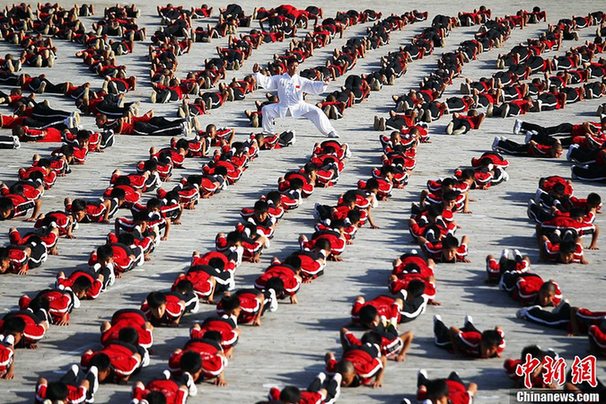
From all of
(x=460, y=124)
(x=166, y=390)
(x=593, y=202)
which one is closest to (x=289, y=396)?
(x=166, y=390)

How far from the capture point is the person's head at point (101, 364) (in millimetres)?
16266

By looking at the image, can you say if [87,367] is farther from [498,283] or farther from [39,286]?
[498,283]

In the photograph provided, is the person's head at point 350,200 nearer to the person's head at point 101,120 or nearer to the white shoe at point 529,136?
the white shoe at point 529,136

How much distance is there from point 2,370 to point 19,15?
34.1 metres

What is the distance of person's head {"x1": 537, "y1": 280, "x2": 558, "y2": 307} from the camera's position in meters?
19.0

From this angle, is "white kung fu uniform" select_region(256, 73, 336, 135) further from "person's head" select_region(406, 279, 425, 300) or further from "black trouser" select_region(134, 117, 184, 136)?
"person's head" select_region(406, 279, 425, 300)

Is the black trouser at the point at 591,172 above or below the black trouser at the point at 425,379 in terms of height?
below

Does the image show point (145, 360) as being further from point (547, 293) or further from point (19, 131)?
point (19, 131)

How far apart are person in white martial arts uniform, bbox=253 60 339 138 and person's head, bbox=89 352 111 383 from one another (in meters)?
15.5

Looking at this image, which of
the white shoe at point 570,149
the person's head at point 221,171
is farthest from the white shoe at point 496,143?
the person's head at point 221,171

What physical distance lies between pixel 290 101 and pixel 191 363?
52.2 ft

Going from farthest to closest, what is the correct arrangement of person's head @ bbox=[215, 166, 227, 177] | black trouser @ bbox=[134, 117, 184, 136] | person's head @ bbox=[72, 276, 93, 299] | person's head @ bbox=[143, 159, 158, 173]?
black trouser @ bbox=[134, 117, 184, 136], person's head @ bbox=[215, 166, 227, 177], person's head @ bbox=[143, 159, 158, 173], person's head @ bbox=[72, 276, 93, 299]

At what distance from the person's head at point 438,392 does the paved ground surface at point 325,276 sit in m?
1.07

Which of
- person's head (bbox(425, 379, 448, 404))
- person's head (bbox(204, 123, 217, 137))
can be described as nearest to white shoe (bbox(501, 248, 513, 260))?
person's head (bbox(425, 379, 448, 404))
